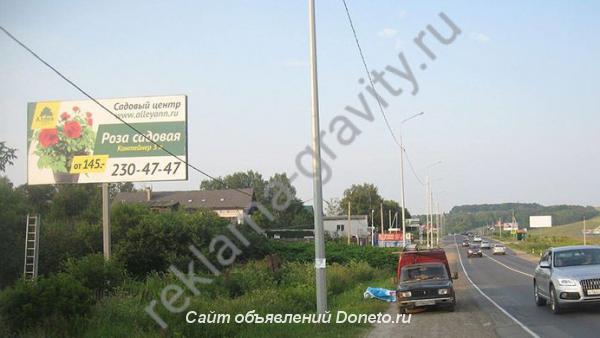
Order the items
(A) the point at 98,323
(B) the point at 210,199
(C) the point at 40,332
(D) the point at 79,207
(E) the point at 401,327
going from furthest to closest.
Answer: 1. (B) the point at 210,199
2. (D) the point at 79,207
3. (E) the point at 401,327
4. (A) the point at 98,323
5. (C) the point at 40,332

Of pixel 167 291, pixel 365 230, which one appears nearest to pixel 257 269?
pixel 167 291

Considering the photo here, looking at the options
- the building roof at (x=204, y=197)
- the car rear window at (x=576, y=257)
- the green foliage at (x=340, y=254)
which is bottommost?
the green foliage at (x=340, y=254)

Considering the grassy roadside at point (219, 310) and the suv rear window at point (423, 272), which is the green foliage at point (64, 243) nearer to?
the grassy roadside at point (219, 310)

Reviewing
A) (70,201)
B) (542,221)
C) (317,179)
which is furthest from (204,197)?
(542,221)

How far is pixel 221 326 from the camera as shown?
45.6 feet

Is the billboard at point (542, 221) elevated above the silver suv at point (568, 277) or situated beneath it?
elevated above

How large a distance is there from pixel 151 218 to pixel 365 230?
248ft

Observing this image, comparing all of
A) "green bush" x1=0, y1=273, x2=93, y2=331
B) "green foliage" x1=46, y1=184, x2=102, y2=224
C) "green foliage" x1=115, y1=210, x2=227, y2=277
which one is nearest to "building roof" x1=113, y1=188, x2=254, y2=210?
"green foliage" x1=46, y1=184, x2=102, y2=224

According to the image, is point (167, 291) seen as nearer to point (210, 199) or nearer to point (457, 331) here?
point (457, 331)

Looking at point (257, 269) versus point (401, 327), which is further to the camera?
point (257, 269)

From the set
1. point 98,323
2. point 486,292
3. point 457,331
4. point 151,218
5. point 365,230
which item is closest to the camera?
point 98,323

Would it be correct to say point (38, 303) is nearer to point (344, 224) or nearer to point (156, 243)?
point (156, 243)

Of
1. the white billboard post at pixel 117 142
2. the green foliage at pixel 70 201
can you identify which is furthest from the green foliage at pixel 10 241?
the green foliage at pixel 70 201

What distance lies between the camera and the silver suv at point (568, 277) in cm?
1550
